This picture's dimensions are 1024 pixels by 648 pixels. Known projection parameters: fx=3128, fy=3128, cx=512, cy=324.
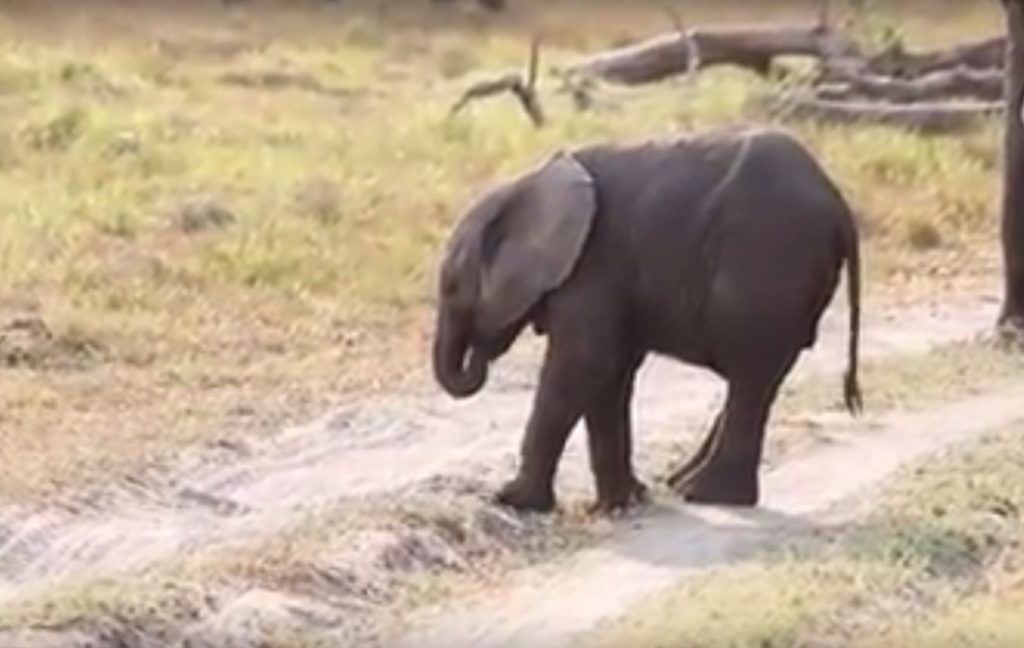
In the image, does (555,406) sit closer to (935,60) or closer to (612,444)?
(612,444)

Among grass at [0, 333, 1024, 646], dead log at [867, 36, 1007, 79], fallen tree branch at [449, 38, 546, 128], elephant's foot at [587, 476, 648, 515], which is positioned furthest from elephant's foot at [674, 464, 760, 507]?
dead log at [867, 36, 1007, 79]

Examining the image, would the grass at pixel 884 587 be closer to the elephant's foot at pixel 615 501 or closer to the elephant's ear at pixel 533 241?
the elephant's foot at pixel 615 501

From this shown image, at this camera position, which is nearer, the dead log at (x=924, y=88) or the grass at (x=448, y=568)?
the grass at (x=448, y=568)

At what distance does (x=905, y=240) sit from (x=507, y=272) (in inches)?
295

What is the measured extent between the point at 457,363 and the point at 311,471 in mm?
1052

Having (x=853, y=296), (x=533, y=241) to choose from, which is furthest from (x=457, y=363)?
(x=853, y=296)

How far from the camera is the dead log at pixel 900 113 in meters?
20.5

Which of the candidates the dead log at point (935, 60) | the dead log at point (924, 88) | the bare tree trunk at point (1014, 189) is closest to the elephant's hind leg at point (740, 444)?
the bare tree trunk at point (1014, 189)

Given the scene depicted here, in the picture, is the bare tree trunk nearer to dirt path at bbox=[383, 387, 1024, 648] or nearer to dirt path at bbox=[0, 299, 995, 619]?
dirt path at bbox=[0, 299, 995, 619]

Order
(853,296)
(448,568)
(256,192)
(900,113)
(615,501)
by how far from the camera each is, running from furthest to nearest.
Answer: (900,113), (256,192), (853,296), (615,501), (448,568)

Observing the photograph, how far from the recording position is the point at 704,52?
22953mm

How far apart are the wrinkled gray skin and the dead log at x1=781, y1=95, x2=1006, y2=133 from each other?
10729mm

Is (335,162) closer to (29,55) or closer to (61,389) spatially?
(29,55)

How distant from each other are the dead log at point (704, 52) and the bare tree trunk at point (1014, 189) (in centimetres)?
835
